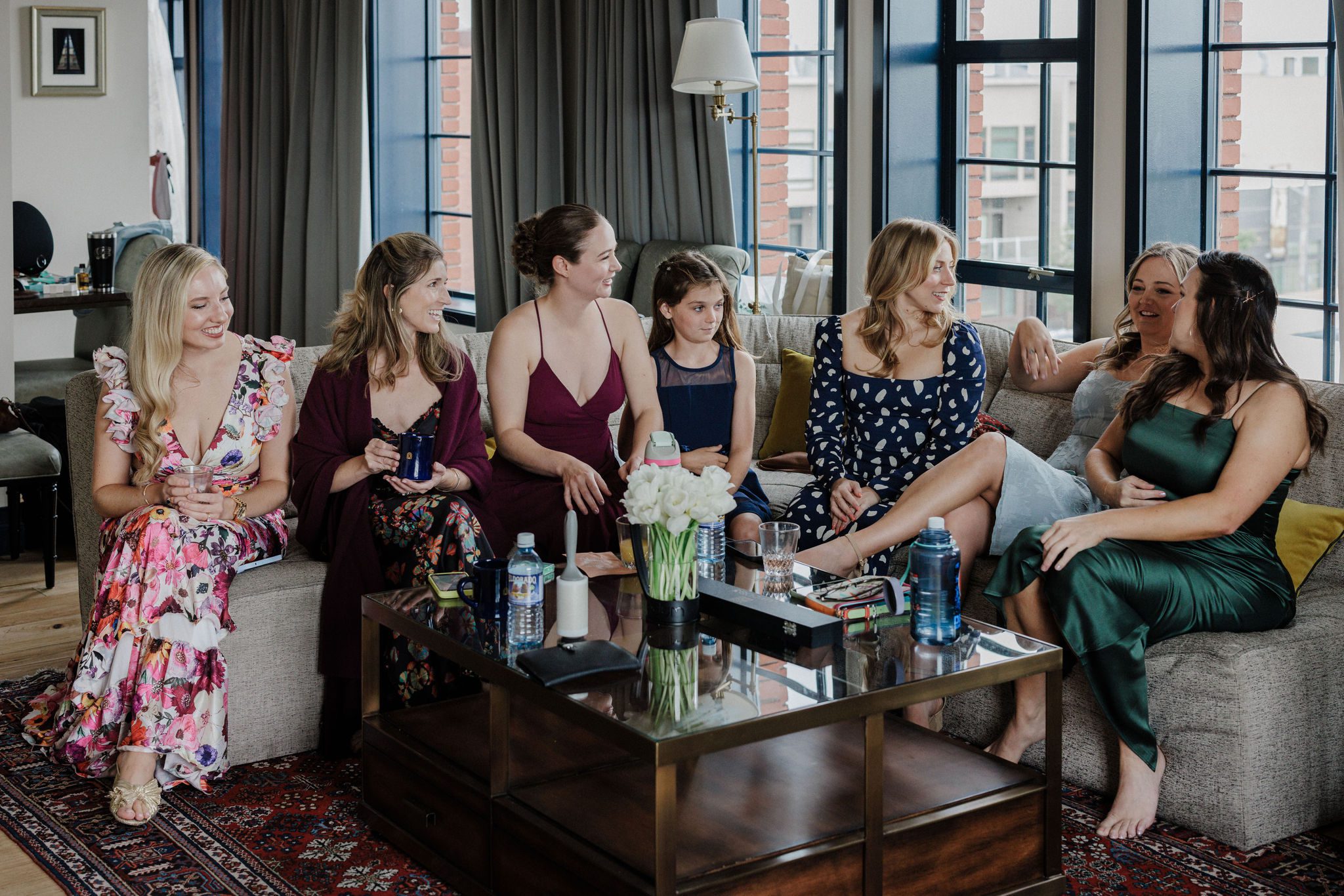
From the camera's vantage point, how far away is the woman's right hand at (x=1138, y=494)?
284 cm

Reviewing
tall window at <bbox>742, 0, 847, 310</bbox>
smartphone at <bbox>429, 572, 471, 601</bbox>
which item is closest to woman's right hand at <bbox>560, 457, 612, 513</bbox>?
smartphone at <bbox>429, 572, 471, 601</bbox>

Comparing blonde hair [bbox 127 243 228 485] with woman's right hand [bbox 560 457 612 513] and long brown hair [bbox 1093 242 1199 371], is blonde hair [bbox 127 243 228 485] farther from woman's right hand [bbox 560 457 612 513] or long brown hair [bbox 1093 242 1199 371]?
long brown hair [bbox 1093 242 1199 371]

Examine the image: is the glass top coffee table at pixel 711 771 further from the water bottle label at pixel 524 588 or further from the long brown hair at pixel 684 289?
the long brown hair at pixel 684 289

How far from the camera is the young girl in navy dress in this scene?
11.7 ft

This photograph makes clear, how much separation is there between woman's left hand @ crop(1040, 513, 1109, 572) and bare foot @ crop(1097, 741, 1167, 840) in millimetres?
358

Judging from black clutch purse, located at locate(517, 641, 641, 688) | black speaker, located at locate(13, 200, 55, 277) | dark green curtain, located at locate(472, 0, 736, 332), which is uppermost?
dark green curtain, located at locate(472, 0, 736, 332)

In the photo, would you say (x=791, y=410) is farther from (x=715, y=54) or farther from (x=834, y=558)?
(x=715, y=54)

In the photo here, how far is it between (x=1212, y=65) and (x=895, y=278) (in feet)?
5.07

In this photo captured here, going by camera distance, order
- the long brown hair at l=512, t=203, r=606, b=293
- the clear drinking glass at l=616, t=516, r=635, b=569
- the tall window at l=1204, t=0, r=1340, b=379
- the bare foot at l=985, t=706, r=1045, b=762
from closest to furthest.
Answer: the clear drinking glass at l=616, t=516, r=635, b=569, the bare foot at l=985, t=706, r=1045, b=762, the long brown hair at l=512, t=203, r=606, b=293, the tall window at l=1204, t=0, r=1340, b=379

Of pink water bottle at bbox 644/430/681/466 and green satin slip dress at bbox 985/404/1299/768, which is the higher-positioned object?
pink water bottle at bbox 644/430/681/466

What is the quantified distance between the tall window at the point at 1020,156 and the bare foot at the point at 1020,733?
1.90 meters

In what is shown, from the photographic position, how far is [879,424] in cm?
342

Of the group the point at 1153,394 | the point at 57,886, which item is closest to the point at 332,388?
the point at 57,886

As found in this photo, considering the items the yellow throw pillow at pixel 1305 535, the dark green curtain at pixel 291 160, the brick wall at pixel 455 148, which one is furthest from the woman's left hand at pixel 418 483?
the dark green curtain at pixel 291 160
